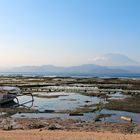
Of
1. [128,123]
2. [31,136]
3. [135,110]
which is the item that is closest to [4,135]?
[31,136]

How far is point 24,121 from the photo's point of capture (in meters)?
31.9

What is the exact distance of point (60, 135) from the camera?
25.3 meters

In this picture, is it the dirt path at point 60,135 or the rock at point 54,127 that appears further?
the rock at point 54,127

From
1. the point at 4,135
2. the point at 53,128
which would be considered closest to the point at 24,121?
the point at 53,128

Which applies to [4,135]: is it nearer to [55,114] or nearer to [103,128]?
[103,128]

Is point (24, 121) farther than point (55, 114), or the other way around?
point (55, 114)

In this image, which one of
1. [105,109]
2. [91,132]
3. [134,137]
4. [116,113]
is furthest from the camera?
[105,109]

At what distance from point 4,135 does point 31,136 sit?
2.07 meters

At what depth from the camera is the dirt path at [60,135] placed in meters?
24.3

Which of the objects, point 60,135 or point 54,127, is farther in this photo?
point 54,127

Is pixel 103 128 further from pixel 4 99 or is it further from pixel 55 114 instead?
pixel 4 99

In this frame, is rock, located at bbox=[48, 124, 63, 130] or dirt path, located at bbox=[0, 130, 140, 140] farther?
rock, located at bbox=[48, 124, 63, 130]

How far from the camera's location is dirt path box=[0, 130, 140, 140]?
2434 cm

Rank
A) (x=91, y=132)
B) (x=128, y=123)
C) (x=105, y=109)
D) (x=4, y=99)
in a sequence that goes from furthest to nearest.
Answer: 1. (x=4, y=99)
2. (x=105, y=109)
3. (x=128, y=123)
4. (x=91, y=132)
